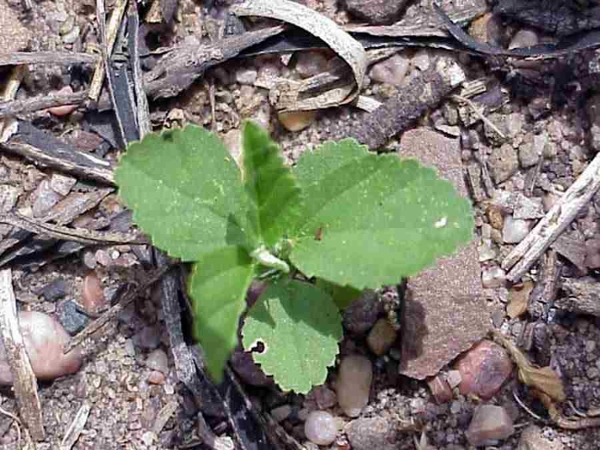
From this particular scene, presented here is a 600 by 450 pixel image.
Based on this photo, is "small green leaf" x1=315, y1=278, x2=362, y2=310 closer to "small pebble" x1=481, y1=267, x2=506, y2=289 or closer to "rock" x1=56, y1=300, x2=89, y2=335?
"small pebble" x1=481, y1=267, x2=506, y2=289

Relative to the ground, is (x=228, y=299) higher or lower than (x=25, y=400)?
higher

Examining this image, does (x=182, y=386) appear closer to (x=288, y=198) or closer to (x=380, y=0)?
(x=288, y=198)

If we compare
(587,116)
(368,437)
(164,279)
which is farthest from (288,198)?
(587,116)

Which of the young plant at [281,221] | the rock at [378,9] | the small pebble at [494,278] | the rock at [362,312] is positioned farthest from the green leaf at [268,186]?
the rock at [378,9]

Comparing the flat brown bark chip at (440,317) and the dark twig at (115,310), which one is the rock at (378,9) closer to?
the flat brown bark chip at (440,317)

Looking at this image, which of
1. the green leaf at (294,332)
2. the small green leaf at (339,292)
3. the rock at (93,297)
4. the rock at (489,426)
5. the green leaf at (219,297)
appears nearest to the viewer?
the green leaf at (219,297)

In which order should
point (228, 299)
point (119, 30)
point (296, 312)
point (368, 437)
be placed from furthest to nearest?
point (119, 30) < point (368, 437) < point (296, 312) < point (228, 299)

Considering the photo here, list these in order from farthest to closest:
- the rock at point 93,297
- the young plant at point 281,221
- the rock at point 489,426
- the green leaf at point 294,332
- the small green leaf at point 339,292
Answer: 1. the rock at point 93,297
2. the rock at point 489,426
3. the small green leaf at point 339,292
4. the green leaf at point 294,332
5. the young plant at point 281,221
